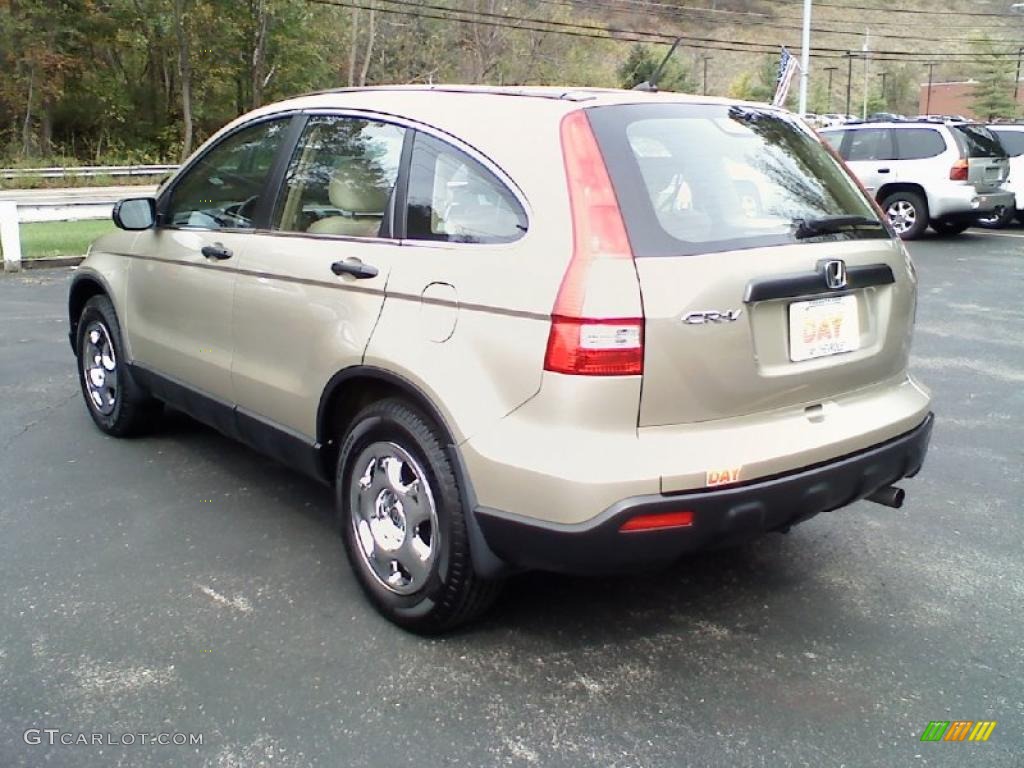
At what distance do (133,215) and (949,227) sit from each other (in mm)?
14267

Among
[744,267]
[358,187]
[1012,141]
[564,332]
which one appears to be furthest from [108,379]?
[1012,141]

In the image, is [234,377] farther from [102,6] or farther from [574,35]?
[574,35]

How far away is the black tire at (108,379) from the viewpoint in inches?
194

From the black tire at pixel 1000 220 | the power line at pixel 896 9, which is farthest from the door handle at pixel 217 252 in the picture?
the power line at pixel 896 9

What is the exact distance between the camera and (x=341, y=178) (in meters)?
3.54

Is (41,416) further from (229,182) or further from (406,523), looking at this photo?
(406,523)

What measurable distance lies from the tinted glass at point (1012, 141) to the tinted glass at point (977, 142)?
92 centimetres

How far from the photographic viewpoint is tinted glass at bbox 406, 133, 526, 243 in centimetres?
286

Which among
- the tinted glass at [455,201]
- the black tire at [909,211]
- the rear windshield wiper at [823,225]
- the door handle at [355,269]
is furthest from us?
the black tire at [909,211]

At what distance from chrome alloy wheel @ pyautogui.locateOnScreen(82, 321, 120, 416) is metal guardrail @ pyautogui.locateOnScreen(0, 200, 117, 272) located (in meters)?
6.59

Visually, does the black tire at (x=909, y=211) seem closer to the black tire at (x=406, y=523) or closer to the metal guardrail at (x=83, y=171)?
the black tire at (x=406, y=523)

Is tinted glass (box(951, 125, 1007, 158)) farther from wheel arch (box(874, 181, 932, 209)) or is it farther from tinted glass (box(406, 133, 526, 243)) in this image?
tinted glass (box(406, 133, 526, 243))

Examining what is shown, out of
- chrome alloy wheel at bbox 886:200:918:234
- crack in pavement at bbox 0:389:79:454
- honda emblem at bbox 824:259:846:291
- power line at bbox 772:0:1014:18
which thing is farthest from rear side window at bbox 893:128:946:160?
power line at bbox 772:0:1014:18

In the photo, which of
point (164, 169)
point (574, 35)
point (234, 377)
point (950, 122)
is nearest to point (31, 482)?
point (234, 377)
